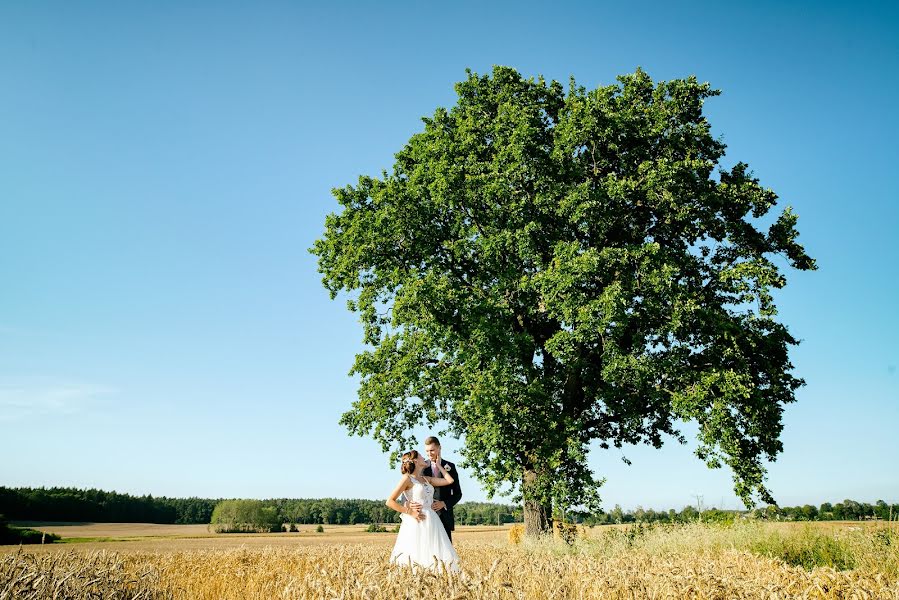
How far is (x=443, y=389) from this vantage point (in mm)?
16594

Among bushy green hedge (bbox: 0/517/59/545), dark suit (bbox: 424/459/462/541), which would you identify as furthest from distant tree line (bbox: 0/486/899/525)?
dark suit (bbox: 424/459/462/541)

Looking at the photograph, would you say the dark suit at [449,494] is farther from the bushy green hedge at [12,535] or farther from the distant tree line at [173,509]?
the bushy green hedge at [12,535]

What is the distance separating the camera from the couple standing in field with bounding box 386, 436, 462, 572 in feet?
28.3

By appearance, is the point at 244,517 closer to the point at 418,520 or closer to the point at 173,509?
the point at 173,509

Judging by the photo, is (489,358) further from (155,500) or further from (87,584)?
(155,500)

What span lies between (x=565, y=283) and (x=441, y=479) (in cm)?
763

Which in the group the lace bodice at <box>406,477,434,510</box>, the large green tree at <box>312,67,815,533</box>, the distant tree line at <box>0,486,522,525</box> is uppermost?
the large green tree at <box>312,67,815,533</box>

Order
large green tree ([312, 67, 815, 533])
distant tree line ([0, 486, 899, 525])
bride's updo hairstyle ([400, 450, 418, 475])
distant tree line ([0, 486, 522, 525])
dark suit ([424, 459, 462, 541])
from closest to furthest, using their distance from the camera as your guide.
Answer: bride's updo hairstyle ([400, 450, 418, 475]), dark suit ([424, 459, 462, 541]), large green tree ([312, 67, 815, 533]), distant tree line ([0, 486, 899, 525]), distant tree line ([0, 486, 522, 525])

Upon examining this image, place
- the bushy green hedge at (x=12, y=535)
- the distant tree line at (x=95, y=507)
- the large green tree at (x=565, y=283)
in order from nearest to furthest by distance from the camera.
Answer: the large green tree at (x=565, y=283) → the bushy green hedge at (x=12, y=535) → the distant tree line at (x=95, y=507)

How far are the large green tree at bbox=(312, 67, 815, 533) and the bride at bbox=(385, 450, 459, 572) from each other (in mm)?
6310

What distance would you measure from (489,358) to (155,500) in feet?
277

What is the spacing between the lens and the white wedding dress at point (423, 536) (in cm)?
858

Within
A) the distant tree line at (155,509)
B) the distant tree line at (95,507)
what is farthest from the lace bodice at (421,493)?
the distant tree line at (95,507)

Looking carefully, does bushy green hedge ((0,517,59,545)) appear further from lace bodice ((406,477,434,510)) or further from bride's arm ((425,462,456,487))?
lace bodice ((406,477,434,510))
